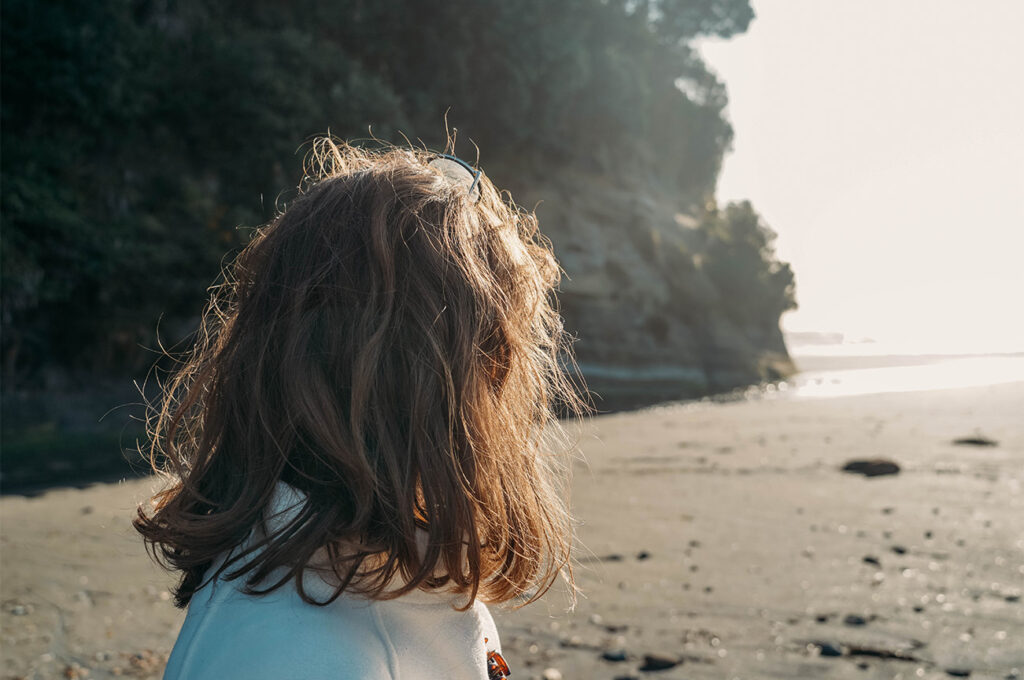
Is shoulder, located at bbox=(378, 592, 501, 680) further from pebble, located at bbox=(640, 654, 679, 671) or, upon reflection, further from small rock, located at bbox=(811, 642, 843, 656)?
small rock, located at bbox=(811, 642, 843, 656)

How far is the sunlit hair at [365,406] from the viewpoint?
1.00 m

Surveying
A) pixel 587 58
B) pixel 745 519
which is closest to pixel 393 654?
pixel 745 519

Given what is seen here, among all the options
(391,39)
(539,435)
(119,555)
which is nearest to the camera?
(539,435)

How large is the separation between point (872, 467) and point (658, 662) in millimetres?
6540

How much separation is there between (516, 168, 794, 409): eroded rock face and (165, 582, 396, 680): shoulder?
2154 centimetres

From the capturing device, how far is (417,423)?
104 cm

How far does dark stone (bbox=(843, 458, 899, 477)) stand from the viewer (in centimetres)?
895

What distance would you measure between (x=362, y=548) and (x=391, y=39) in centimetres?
2323

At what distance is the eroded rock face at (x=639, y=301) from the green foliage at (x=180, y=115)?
4545mm

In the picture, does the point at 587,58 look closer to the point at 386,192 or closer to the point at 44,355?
the point at 44,355

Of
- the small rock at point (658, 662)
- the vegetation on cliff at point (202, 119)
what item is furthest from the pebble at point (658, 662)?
the vegetation on cliff at point (202, 119)

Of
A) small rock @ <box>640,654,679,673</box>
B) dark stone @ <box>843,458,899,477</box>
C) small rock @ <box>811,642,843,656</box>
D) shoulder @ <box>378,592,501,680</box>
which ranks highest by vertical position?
shoulder @ <box>378,592,501,680</box>

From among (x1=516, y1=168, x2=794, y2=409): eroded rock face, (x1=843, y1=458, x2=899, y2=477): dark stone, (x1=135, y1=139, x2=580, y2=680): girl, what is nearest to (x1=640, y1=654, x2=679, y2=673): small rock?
(x1=135, y1=139, x2=580, y2=680): girl

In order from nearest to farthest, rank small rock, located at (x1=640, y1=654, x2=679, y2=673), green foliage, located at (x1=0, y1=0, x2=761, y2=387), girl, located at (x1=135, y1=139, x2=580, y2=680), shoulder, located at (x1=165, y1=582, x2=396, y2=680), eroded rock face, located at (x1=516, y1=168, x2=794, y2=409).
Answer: shoulder, located at (x1=165, y1=582, x2=396, y2=680)
girl, located at (x1=135, y1=139, x2=580, y2=680)
small rock, located at (x1=640, y1=654, x2=679, y2=673)
green foliage, located at (x1=0, y1=0, x2=761, y2=387)
eroded rock face, located at (x1=516, y1=168, x2=794, y2=409)
